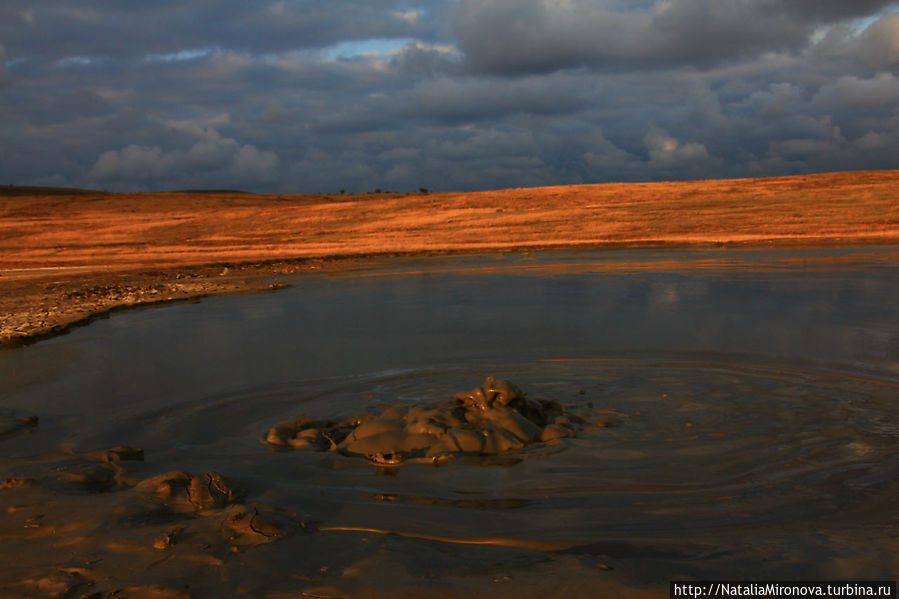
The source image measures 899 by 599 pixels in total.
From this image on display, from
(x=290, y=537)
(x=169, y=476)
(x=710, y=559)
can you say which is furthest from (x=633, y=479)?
(x=169, y=476)

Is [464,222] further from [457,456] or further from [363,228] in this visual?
[457,456]

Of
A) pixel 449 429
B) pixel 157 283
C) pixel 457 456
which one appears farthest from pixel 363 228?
pixel 457 456

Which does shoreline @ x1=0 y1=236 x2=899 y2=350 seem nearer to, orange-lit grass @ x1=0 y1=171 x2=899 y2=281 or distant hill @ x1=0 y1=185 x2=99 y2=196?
orange-lit grass @ x1=0 y1=171 x2=899 y2=281

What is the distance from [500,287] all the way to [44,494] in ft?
39.1

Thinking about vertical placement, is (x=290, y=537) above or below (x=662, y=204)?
below

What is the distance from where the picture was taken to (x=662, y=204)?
34.3m

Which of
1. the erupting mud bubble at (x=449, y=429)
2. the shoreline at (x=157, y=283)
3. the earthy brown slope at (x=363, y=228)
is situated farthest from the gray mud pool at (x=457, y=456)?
the earthy brown slope at (x=363, y=228)

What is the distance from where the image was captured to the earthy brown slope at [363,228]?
69.6ft

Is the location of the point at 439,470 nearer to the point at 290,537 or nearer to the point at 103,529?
the point at 290,537

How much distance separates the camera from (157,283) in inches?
751

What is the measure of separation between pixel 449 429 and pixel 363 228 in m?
30.5

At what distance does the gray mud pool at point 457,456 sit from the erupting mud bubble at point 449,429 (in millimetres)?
22

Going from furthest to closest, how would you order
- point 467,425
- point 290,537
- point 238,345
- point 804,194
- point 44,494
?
point 804,194, point 238,345, point 467,425, point 44,494, point 290,537

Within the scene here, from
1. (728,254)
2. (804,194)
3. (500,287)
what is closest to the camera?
(500,287)
